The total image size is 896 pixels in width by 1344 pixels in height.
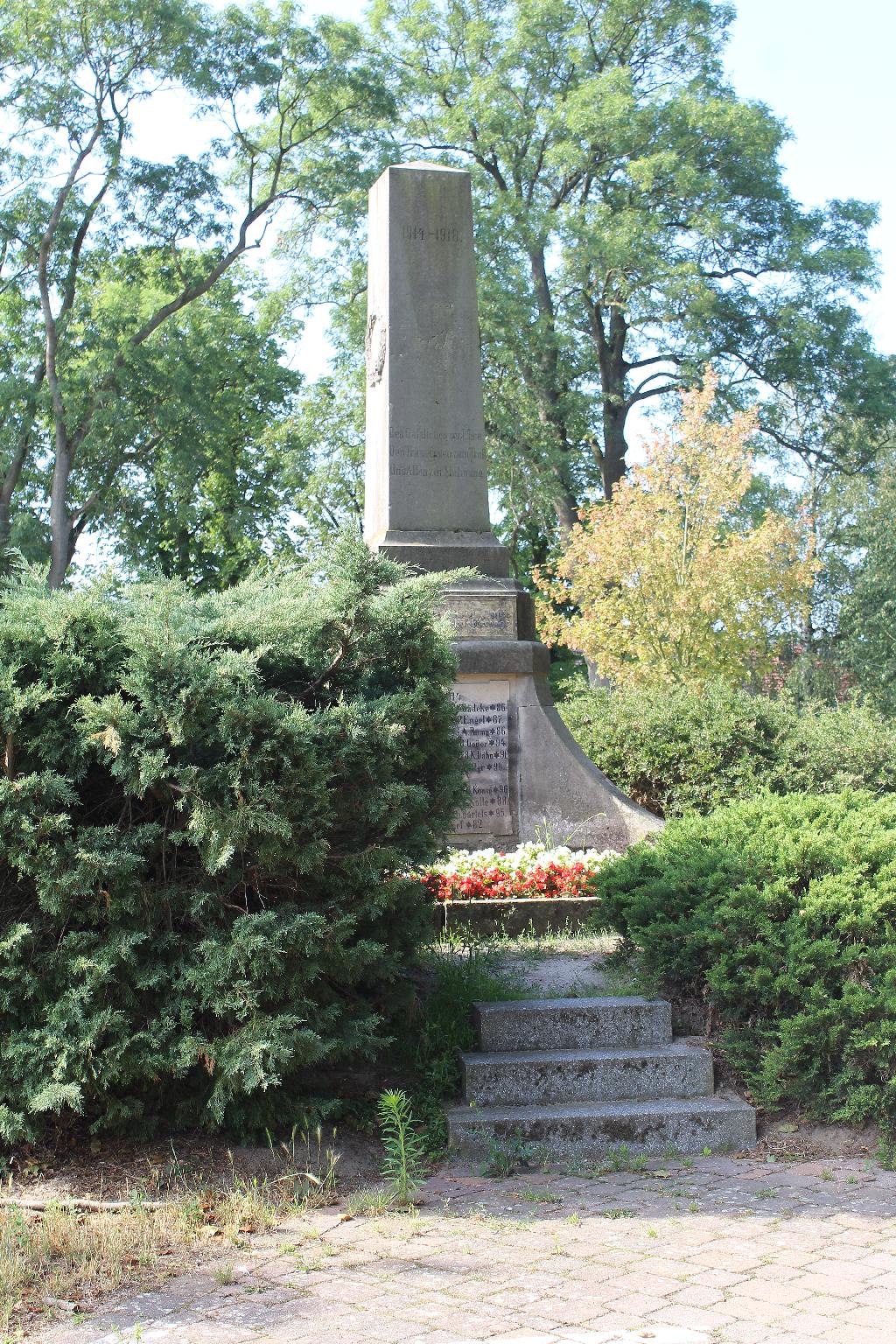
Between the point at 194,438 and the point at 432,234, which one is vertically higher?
the point at 194,438

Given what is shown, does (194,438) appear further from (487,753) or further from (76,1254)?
(76,1254)

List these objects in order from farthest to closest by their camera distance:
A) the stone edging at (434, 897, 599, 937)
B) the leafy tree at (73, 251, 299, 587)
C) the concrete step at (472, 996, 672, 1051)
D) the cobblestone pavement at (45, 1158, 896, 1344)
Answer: the leafy tree at (73, 251, 299, 587), the stone edging at (434, 897, 599, 937), the concrete step at (472, 996, 672, 1051), the cobblestone pavement at (45, 1158, 896, 1344)

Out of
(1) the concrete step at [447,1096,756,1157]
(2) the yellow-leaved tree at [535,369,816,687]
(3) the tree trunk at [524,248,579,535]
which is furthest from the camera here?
(3) the tree trunk at [524,248,579,535]

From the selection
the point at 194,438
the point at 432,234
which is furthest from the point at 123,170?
the point at 432,234

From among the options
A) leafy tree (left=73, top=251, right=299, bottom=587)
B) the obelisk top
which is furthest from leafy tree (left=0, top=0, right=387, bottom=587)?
the obelisk top

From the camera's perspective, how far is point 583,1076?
5.28 m

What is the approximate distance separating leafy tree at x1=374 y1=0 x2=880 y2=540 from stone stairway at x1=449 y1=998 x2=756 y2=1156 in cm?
2212

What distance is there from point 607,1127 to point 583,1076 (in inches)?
11.4

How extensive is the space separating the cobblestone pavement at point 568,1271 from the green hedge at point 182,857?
678 mm

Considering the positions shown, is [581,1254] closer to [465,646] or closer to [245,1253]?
[245,1253]

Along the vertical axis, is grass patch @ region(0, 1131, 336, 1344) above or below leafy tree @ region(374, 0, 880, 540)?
below

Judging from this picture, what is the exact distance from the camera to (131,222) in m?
24.6

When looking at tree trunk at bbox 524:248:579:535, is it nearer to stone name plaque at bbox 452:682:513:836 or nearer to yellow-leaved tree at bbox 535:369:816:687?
yellow-leaved tree at bbox 535:369:816:687

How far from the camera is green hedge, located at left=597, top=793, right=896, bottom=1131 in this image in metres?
5.13
